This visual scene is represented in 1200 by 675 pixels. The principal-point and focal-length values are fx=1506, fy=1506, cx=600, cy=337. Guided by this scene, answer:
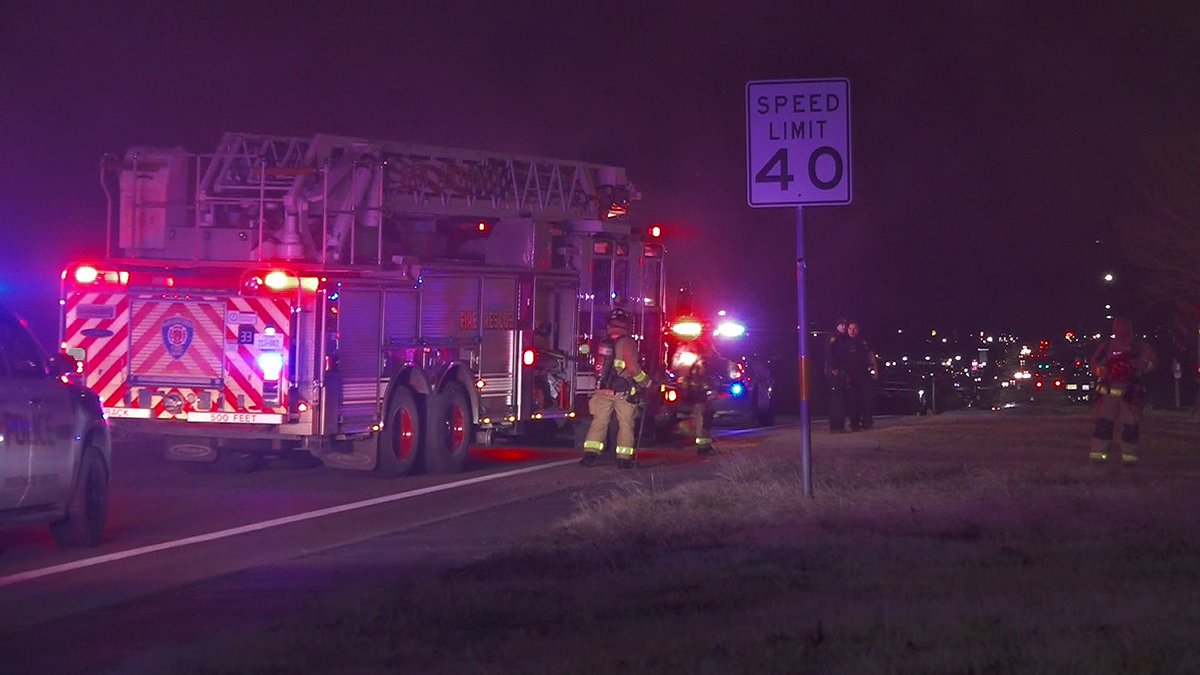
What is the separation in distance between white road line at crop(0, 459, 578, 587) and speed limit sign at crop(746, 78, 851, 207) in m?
4.78

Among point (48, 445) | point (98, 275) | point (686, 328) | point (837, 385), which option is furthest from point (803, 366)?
point (837, 385)

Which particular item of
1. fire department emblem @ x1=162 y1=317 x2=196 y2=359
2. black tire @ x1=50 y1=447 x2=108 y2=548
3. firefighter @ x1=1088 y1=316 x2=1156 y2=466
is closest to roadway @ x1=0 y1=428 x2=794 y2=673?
black tire @ x1=50 y1=447 x2=108 y2=548

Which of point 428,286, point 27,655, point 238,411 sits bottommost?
point 27,655

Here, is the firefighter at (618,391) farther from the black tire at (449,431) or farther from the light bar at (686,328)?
the light bar at (686,328)

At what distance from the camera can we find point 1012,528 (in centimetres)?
1009

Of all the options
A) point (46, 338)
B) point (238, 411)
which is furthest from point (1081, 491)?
point (46, 338)

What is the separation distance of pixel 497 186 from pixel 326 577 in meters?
10.1

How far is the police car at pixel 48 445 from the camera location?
984cm

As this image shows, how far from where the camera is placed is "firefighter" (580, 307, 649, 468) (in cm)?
1673

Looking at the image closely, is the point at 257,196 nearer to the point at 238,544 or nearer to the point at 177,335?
the point at 177,335

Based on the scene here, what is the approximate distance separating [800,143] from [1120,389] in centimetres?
600

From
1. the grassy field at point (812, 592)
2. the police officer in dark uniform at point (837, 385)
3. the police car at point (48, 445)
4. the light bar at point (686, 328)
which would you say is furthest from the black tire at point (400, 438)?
the police officer in dark uniform at point (837, 385)

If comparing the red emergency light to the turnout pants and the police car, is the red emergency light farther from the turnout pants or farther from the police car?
the turnout pants

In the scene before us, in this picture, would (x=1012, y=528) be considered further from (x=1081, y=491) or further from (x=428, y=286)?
(x=428, y=286)
